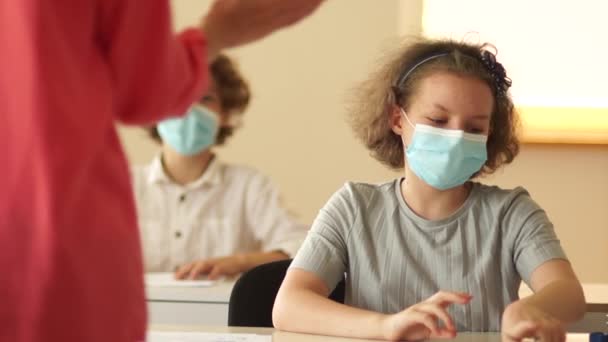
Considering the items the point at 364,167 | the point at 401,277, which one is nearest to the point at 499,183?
the point at 364,167

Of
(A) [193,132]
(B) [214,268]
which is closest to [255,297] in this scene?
(B) [214,268]

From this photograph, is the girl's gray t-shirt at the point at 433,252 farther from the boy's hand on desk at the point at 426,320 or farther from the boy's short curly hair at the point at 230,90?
the boy's short curly hair at the point at 230,90

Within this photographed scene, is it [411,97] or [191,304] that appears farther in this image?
[191,304]

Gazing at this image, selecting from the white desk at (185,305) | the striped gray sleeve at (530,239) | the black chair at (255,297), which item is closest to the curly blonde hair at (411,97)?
the striped gray sleeve at (530,239)

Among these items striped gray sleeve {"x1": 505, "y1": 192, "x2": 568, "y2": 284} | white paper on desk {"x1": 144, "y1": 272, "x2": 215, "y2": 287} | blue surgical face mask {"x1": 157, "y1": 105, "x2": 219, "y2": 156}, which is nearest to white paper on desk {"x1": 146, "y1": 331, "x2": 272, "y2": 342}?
striped gray sleeve {"x1": 505, "y1": 192, "x2": 568, "y2": 284}

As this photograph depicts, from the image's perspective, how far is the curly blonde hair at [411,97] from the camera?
5.21 ft

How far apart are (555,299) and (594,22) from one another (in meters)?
1.72

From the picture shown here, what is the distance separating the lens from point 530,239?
4.92 feet

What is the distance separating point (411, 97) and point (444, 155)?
14 centimetres

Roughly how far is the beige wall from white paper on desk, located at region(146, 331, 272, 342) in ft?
5.05

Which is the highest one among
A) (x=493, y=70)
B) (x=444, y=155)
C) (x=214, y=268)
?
(x=493, y=70)

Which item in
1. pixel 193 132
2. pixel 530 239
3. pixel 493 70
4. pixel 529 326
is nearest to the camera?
pixel 529 326

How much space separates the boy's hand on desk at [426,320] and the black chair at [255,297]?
0.33m

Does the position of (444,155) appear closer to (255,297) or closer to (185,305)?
(255,297)
